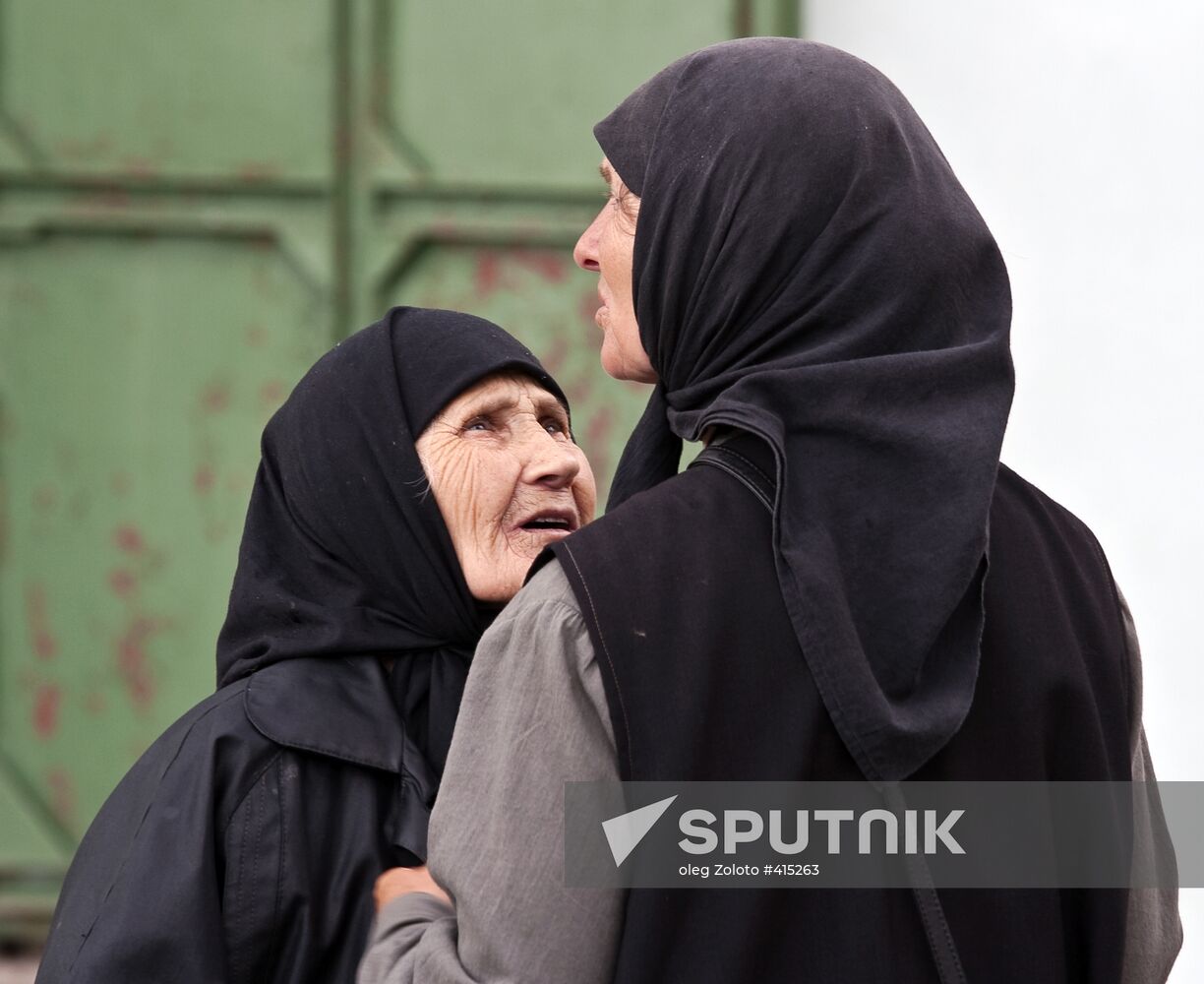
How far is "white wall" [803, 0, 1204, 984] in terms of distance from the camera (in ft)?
9.78

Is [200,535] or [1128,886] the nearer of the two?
[1128,886]

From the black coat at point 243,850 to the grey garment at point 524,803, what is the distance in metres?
0.50

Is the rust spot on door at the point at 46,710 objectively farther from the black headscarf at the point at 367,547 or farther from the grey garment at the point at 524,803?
the grey garment at the point at 524,803

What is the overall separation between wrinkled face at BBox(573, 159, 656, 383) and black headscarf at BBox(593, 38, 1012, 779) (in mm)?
57

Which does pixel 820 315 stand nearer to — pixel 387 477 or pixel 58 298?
pixel 387 477

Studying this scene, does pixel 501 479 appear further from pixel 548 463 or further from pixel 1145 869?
pixel 1145 869

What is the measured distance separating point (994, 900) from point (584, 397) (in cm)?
273

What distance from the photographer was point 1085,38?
3.20 metres

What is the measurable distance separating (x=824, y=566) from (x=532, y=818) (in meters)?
0.31

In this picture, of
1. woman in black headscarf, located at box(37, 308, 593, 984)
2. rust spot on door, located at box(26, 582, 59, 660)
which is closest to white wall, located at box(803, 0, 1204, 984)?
woman in black headscarf, located at box(37, 308, 593, 984)

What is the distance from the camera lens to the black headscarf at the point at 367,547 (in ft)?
6.61

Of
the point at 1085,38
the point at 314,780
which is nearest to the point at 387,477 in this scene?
the point at 314,780

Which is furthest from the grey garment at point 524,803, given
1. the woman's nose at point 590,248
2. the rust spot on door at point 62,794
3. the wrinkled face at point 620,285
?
the rust spot on door at point 62,794

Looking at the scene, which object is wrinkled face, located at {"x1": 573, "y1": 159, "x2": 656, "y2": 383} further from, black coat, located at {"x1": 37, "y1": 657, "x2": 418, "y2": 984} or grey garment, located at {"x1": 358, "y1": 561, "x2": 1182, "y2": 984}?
black coat, located at {"x1": 37, "y1": 657, "x2": 418, "y2": 984}
